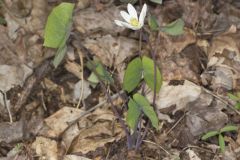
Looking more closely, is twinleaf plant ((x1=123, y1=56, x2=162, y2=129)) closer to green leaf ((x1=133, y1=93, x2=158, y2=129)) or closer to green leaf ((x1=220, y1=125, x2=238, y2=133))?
green leaf ((x1=133, y1=93, x2=158, y2=129))

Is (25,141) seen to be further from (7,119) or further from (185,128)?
(185,128)

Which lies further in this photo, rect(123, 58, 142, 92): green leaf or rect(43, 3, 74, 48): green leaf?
rect(123, 58, 142, 92): green leaf

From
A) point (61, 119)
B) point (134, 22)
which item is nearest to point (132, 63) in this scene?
point (134, 22)

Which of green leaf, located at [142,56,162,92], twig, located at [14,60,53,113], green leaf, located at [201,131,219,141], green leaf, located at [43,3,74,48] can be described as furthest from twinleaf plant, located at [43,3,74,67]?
green leaf, located at [201,131,219,141]

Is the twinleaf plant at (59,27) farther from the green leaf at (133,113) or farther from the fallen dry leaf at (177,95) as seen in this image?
the fallen dry leaf at (177,95)

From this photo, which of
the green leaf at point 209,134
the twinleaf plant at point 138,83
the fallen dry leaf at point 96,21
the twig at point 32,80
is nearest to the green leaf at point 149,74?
the twinleaf plant at point 138,83

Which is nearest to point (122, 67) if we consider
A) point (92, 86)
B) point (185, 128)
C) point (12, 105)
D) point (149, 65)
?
point (92, 86)

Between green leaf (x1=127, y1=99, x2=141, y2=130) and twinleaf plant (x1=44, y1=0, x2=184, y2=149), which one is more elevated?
twinleaf plant (x1=44, y1=0, x2=184, y2=149)
